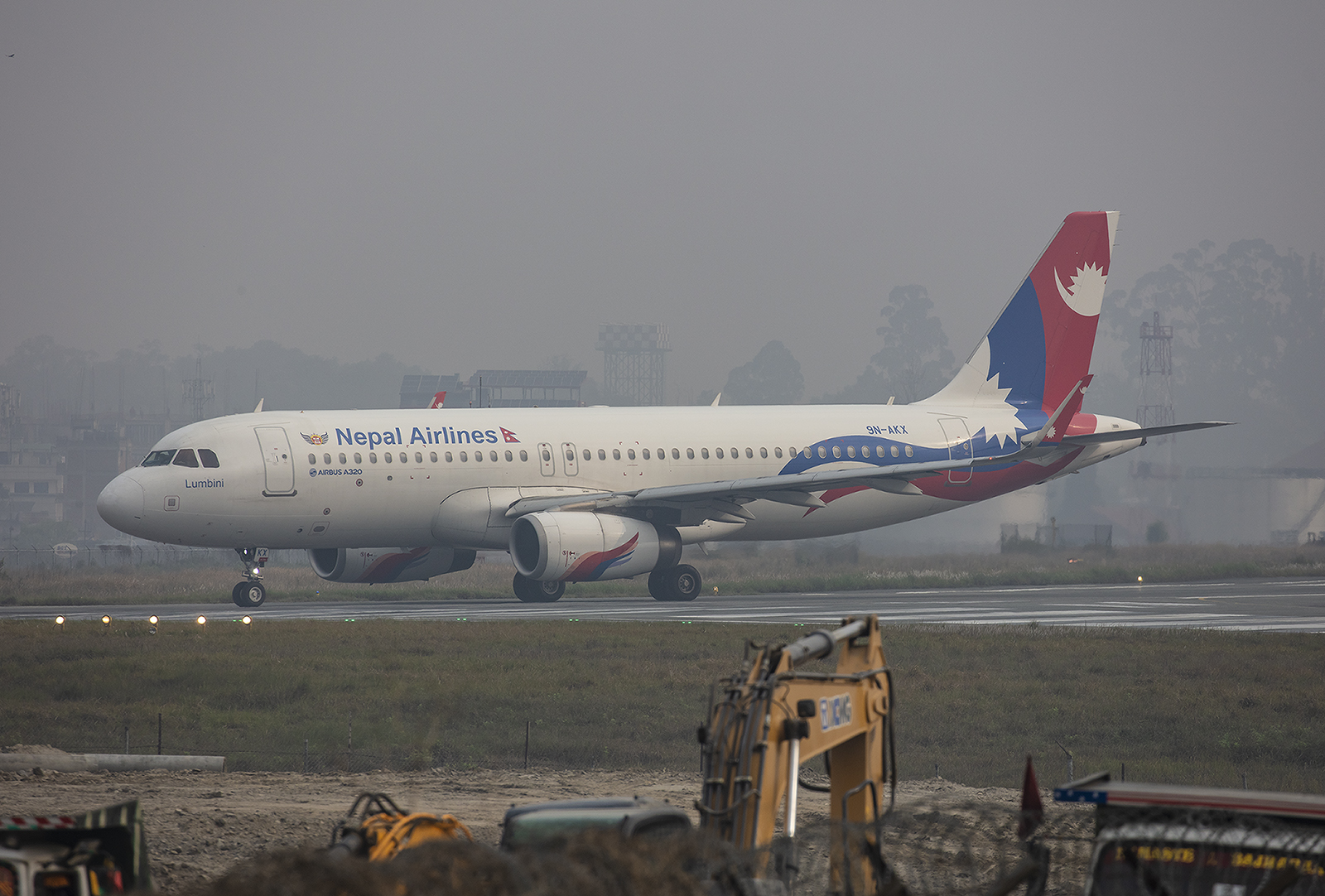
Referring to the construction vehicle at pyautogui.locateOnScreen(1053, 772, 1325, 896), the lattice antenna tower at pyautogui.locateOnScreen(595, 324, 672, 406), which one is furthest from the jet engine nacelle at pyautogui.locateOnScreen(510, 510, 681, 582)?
the lattice antenna tower at pyautogui.locateOnScreen(595, 324, 672, 406)

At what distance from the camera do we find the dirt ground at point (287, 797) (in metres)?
10.7

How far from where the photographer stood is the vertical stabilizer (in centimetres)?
3716

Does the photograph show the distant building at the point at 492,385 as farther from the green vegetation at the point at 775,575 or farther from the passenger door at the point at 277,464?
the passenger door at the point at 277,464

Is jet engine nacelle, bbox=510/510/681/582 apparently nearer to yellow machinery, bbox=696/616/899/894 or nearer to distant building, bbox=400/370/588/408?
yellow machinery, bbox=696/616/899/894

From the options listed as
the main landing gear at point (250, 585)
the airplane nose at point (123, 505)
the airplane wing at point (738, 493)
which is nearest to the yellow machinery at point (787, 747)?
the airplane wing at point (738, 493)

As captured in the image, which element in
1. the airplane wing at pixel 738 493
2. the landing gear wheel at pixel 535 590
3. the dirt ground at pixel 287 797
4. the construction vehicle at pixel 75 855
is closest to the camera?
the construction vehicle at pixel 75 855

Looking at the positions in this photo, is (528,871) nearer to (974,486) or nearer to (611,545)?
(611,545)

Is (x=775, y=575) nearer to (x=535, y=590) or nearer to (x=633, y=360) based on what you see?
(x=535, y=590)

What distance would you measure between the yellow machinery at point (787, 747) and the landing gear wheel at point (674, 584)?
24907 mm

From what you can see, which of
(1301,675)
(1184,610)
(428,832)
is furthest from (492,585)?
(428,832)

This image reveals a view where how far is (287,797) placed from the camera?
12.8 metres

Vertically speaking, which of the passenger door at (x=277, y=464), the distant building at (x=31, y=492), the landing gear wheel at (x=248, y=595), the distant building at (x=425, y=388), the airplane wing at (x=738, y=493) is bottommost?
the landing gear wheel at (x=248, y=595)

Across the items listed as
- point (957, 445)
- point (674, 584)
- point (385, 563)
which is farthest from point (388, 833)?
point (957, 445)

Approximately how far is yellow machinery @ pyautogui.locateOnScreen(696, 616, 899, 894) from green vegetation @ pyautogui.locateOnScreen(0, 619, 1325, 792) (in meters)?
7.07
